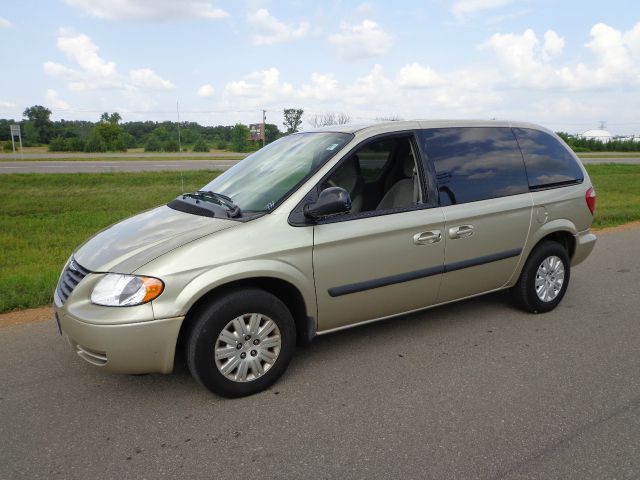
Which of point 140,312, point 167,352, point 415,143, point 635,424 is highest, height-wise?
point 415,143

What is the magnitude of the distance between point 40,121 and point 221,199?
2186 inches

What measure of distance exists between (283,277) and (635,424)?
222 centimetres

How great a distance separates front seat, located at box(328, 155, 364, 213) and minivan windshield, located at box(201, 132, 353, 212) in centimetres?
19

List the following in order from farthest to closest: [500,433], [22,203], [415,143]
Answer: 1. [22,203]
2. [415,143]
3. [500,433]

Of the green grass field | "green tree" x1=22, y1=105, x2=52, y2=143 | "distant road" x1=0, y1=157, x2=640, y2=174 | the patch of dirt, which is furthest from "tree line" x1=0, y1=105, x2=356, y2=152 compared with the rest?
the patch of dirt

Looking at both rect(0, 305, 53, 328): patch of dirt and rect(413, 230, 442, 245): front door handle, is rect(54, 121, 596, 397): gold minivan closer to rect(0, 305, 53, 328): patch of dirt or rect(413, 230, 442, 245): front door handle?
rect(413, 230, 442, 245): front door handle

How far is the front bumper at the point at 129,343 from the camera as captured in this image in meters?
3.03

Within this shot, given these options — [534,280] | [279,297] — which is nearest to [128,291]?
[279,297]

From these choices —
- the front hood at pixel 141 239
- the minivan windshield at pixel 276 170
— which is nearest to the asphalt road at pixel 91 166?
the minivan windshield at pixel 276 170

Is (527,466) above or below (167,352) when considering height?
below

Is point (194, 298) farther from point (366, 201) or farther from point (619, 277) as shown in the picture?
point (619, 277)

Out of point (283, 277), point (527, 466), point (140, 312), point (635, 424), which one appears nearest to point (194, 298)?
point (140, 312)

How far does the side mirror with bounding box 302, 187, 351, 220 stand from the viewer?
3.41 meters

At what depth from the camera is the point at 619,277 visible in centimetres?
619
